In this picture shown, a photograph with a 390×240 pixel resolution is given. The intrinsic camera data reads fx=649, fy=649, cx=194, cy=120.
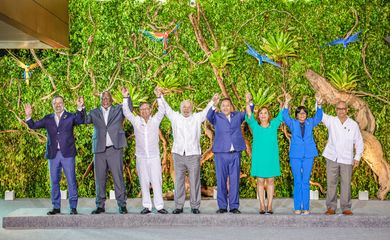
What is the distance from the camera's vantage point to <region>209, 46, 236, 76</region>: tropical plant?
9.48 metres

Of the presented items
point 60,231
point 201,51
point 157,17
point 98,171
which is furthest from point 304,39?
point 60,231

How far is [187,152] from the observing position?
731 centimetres

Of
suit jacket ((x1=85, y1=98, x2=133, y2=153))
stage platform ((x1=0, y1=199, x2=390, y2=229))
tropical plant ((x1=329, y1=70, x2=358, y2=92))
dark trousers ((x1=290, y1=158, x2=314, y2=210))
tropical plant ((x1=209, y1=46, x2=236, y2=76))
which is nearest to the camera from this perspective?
stage platform ((x1=0, y1=199, x2=390, y2=229))

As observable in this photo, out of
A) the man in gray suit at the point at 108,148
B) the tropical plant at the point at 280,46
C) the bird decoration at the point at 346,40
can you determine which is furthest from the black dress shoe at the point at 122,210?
the bird decoration at the point at 346,40

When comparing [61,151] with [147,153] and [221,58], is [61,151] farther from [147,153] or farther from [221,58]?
[221,58]

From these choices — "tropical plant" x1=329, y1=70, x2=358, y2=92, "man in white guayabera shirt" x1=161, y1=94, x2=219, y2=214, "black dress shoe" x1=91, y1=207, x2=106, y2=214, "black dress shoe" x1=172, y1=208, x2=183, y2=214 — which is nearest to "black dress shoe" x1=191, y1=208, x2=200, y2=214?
"man in white guayabera shirt" x1=161, y1=94, x2=219, y2=214

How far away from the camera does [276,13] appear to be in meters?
9.62

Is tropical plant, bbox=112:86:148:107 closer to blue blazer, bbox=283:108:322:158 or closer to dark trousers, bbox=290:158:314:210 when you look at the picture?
blue blazer, bbox=283:108:322:158

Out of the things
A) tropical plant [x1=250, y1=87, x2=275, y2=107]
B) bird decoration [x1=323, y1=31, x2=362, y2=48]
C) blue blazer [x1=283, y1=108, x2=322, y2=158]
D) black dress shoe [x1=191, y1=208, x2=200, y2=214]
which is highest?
bird decoration [x1=323, y1=31, x2=362, y2=48]

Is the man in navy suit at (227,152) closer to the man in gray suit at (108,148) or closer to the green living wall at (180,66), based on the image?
the man in gray suit at (108,148)

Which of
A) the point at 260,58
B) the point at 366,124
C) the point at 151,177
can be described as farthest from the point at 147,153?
the point at 366,124

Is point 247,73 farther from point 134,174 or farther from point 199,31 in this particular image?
point 134,174

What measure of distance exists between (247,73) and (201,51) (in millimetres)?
757

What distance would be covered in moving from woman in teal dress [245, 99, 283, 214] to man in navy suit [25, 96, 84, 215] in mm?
1981
